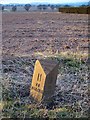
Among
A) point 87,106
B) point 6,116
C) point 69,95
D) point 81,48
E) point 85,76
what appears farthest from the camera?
point 81,48

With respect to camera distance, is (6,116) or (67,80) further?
(67,80)

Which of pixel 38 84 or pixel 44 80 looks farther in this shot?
pixel 38 84

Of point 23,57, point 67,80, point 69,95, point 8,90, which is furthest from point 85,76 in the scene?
point 23,57

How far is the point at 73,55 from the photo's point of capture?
704 centimetres

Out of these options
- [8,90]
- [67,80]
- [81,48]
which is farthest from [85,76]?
[81,48]

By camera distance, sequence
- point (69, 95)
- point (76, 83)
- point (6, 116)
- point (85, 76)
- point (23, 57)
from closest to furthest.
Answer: point (6, 116)
point (69, 95)
point (76, 83)
point (85, 76)
point (23, 57)

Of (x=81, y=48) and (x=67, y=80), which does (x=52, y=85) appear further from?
(x=81, y=48)

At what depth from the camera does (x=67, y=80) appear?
17.1 ft

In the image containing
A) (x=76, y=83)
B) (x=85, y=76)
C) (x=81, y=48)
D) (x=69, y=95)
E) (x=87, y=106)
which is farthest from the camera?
(x=81, y=48)

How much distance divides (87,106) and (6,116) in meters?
0.95

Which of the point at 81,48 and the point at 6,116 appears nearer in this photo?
the point at 6,116

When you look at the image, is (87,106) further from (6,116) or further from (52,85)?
(6,116)

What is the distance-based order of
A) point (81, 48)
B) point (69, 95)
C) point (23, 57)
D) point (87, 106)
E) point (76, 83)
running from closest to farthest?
1. point (87, 106)
2. point (69, 95)
3. point (76, 83)
4. point (23, 57)
5. point (81, 48)

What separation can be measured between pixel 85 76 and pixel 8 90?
4.31 feet
